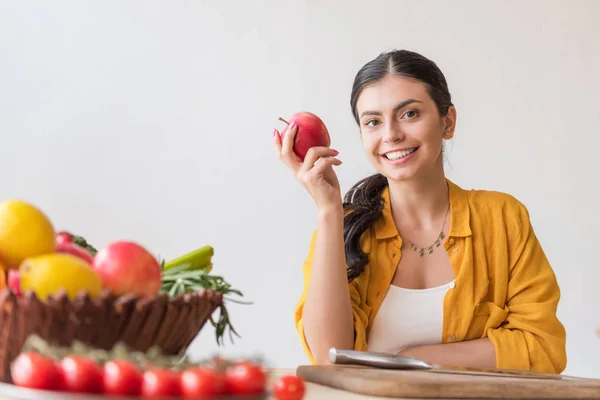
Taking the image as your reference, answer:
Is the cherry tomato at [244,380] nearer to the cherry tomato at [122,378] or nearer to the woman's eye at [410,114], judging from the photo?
the cherry tomato at [122,378]

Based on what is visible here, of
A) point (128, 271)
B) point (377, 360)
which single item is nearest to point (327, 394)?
point (377, 360)

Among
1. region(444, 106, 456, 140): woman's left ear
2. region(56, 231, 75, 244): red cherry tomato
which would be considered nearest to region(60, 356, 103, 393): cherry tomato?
region(56, 231, 75, 244): red cherry tomato

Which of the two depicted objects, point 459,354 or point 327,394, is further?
point 459,354

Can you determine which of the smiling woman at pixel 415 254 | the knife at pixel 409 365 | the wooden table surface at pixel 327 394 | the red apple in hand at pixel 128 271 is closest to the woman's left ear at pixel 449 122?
the smiling woman at pixel 415 254

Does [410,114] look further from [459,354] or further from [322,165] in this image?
[459,354]

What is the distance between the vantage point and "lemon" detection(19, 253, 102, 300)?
0.83 meters

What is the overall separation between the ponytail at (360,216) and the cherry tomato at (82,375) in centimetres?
134

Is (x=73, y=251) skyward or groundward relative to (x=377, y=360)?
skyward

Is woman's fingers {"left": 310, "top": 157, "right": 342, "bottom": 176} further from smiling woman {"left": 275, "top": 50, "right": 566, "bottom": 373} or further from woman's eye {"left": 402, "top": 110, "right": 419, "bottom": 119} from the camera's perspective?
woman's eye {"left": 402, "top": 110, "right": 419, "bottom": 119}

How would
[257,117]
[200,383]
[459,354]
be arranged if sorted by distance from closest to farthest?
[200,383], [459,354], [257,117]

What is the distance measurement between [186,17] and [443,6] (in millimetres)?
1094

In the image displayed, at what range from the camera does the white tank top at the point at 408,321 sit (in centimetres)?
196

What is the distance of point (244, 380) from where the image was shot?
716mm

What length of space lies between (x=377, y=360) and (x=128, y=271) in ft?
1.63
